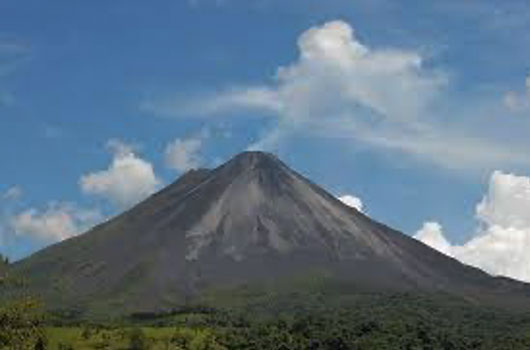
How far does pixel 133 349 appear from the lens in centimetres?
19388

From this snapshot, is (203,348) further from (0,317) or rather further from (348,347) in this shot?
(0,317)

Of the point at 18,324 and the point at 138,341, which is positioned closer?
the point at 18,324

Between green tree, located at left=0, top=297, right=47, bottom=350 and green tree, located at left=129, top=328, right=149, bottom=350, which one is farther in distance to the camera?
green tree, located at left=129, top=328, right=149, bottom=350

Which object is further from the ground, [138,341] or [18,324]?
[138,341]

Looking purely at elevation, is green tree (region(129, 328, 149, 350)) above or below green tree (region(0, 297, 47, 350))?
above

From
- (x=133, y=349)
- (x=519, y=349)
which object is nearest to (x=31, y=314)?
(x=133, y=349)

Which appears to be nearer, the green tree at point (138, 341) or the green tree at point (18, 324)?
the green tree at point (18, 324)

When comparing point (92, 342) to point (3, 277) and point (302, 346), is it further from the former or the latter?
point (3, 277)

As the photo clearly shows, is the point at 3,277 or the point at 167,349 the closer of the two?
the point at 3,277

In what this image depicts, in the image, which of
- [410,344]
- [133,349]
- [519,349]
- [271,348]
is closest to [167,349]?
[133,349]

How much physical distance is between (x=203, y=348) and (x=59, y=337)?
92.8 feet

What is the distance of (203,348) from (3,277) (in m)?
159

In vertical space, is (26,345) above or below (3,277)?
below

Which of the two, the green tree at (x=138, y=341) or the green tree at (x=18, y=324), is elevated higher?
the green tree at (x=138, y=341)
